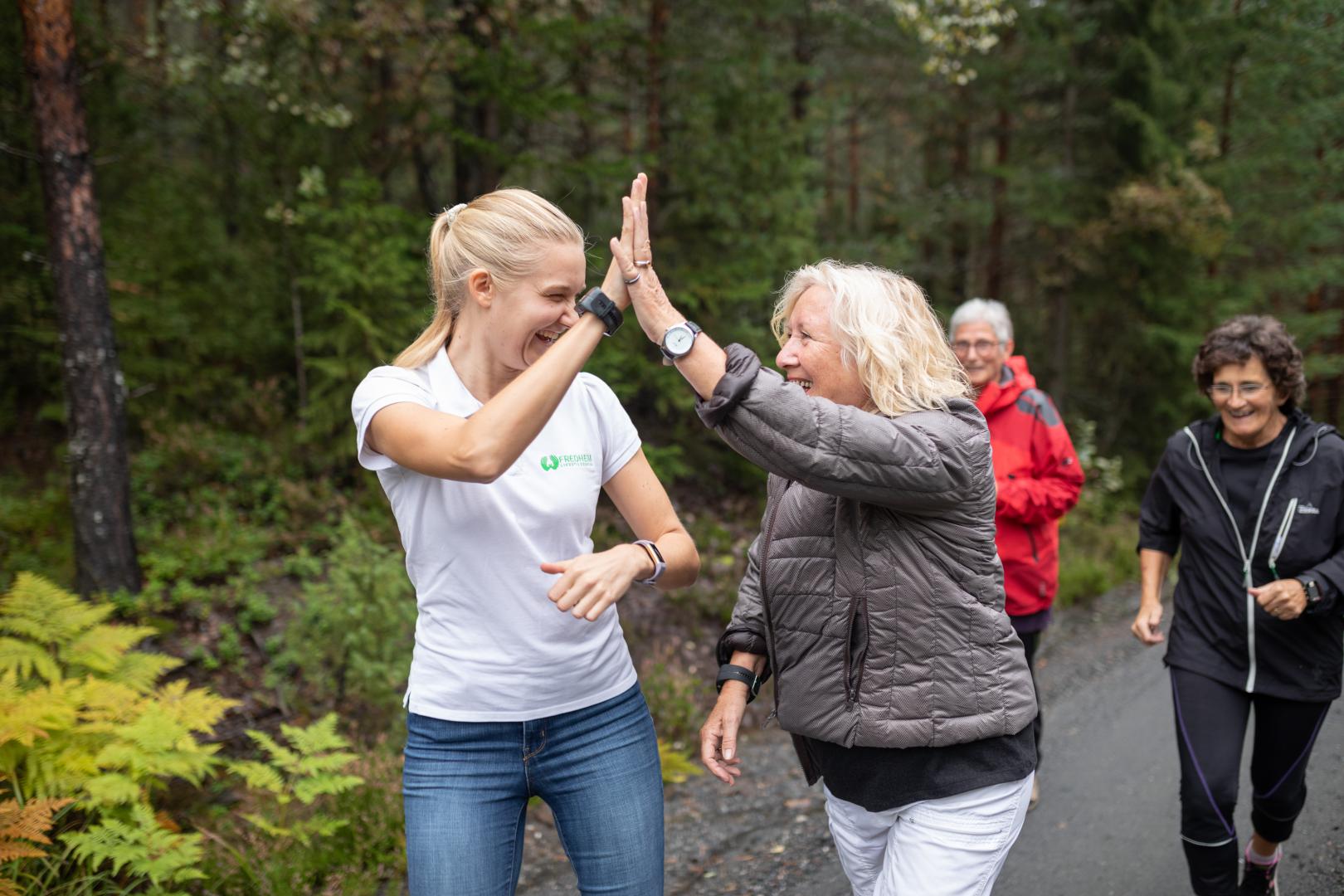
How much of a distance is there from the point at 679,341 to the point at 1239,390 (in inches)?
101

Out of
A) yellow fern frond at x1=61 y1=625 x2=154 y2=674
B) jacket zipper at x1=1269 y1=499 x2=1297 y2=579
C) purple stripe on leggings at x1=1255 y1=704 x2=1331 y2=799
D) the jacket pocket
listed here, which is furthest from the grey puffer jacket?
yellow fern frond at x1=61 y1=625 x2=154 y2=674

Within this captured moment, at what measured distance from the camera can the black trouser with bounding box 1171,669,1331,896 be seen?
11.1ft

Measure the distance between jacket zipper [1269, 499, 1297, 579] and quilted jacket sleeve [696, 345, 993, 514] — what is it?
207cm

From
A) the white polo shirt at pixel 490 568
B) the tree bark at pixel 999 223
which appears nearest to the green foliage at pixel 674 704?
the white polo shirt at pixel 490 568

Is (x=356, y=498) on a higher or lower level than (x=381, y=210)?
lower

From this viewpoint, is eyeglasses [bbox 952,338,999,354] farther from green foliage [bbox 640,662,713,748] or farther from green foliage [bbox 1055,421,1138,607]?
green foliage [bbox 1055,421,1138,607]

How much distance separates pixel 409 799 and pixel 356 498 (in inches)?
261

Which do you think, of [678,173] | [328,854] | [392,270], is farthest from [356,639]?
[678,173]

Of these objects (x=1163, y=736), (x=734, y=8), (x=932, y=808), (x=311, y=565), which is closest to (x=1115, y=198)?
(x=734, y=8)

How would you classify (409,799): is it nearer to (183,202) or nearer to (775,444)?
(775,444)

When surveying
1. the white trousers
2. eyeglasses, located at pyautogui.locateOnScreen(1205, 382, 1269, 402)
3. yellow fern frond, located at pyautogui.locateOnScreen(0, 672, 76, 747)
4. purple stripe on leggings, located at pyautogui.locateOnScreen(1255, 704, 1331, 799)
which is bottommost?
purple stripe on leggings, located at pyautogui.locateOnScreen(1255, 704, 1331, 799)

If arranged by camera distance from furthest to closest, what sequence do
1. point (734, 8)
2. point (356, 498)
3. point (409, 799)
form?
point (734, 8)
point (356, 498)
point (409, 799)

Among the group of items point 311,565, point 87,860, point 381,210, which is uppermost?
point 381,210

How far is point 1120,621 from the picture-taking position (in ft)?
29.1
